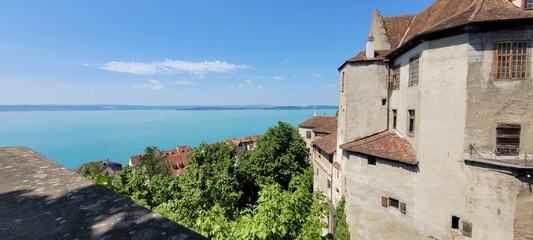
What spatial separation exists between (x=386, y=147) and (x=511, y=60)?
607cm

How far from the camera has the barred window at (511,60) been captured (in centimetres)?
933

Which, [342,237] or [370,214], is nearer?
[370,214]

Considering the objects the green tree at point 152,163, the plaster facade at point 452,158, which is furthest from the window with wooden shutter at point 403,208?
the green tree at point 152,163

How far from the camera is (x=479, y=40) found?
9680 millimetres

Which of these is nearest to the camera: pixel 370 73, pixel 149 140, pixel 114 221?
pixel 114 221

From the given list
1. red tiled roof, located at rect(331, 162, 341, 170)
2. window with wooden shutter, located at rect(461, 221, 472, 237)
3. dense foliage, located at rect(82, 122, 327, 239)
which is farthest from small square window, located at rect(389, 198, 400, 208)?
red tiled roof, located at rect(331, 162, 341, 170)

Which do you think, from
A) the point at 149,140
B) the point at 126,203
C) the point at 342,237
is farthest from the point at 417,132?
the point at 149,140

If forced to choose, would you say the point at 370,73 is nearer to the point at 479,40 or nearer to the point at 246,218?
the point at 479,40

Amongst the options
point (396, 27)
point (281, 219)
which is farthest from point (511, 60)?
point (281, 219)

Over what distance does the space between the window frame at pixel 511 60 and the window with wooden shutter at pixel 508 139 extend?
1.85 meters

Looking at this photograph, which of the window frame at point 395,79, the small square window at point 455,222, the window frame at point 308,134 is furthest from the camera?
the window frame at point 308,134

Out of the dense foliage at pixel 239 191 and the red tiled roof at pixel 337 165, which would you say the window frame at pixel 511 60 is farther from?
the red tiled roof at pixel 337 165

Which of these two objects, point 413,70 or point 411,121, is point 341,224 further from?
point 413,70

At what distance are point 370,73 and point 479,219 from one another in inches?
353
